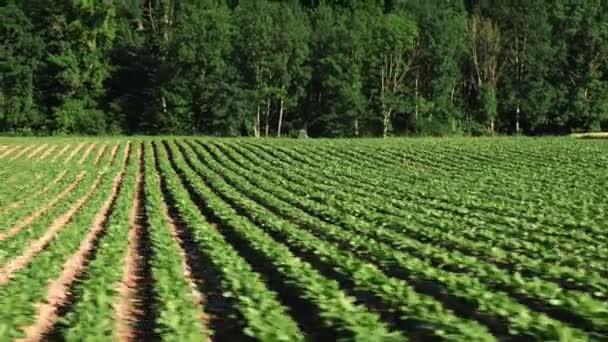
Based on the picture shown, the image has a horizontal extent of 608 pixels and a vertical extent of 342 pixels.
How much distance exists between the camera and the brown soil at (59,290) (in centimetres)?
752

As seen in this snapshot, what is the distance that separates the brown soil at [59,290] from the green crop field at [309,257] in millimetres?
33

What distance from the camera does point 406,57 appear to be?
72.8 meters

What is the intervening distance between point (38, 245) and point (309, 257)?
5.93 metres

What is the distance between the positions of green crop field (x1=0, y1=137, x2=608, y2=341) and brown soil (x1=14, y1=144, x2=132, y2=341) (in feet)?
0.11

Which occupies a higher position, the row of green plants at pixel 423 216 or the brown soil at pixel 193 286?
the row of green plants at pixel 423 216

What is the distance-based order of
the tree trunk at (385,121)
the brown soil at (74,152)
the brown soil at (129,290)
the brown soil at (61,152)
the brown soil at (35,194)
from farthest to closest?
the tree trunk at (385,121) → the brown soil at (61,152) → the brown soil at (74,152) → the brown soil at (35,194) → the brown soil at (129,290)

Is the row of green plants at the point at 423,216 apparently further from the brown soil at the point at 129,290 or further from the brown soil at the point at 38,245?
the brown soil at the point at 38,245

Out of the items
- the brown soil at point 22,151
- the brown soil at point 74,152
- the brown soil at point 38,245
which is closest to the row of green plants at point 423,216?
the brown soil at point 38,245

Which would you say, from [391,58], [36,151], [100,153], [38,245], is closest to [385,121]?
[391,58]

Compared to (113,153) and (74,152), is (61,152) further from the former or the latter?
(113,153)

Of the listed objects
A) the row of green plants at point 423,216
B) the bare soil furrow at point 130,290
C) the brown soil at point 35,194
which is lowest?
the brown soil at point 35,194

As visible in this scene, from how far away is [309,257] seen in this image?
11.8 metres

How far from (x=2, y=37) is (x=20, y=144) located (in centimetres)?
2476

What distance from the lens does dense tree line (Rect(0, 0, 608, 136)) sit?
209ft
